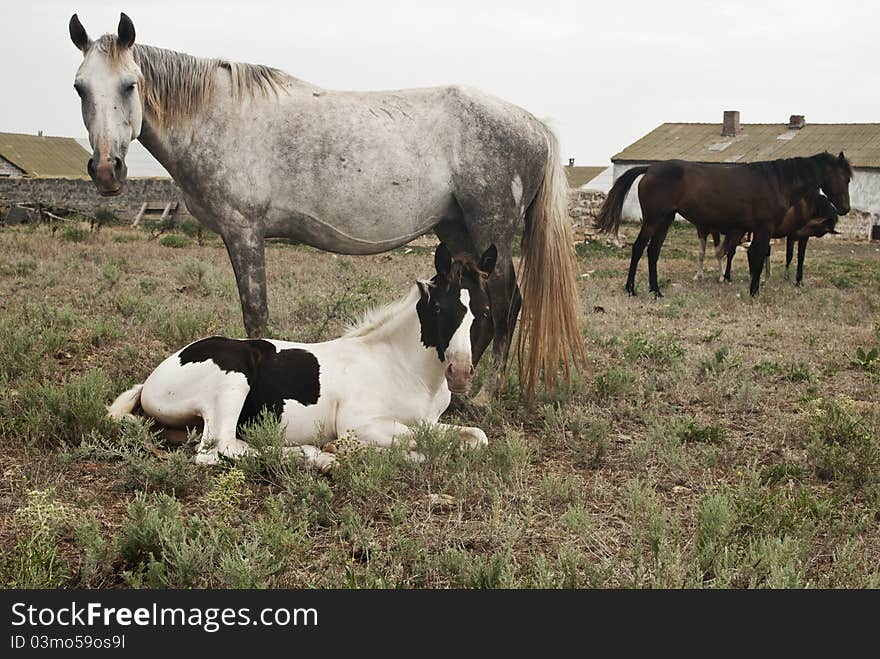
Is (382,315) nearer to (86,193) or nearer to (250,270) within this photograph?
(250,270)

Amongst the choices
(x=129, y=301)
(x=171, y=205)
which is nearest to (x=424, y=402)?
(x=129, y=301)

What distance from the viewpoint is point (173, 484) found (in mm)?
4016

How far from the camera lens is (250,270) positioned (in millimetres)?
5340

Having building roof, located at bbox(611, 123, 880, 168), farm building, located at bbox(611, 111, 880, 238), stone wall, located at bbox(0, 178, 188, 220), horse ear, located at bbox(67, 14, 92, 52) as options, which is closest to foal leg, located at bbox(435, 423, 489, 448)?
horse ear, located at bbox(67, 14, 92, 52)

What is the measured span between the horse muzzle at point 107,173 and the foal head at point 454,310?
1930 mm

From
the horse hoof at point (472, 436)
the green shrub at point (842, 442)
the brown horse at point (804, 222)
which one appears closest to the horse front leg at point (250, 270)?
the horse hoof at point (472, 436)

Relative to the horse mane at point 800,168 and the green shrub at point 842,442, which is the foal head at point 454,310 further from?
the horse mane at point 800,168

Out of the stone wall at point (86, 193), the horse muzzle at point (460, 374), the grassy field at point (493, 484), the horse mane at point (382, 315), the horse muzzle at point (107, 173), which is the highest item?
the horse muzzle at point (107, 173)

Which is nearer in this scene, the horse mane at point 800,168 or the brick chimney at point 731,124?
the horse mane at point 800,168

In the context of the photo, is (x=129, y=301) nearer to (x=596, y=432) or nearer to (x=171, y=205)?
(x=596, y=432)

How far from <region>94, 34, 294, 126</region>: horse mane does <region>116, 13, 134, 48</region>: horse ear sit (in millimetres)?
87

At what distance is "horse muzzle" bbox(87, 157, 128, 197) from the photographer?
4.78m

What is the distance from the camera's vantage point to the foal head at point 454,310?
4312 mm

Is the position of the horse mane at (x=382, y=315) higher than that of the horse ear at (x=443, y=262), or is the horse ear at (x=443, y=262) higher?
the horse ear at (x=443, y=262)
